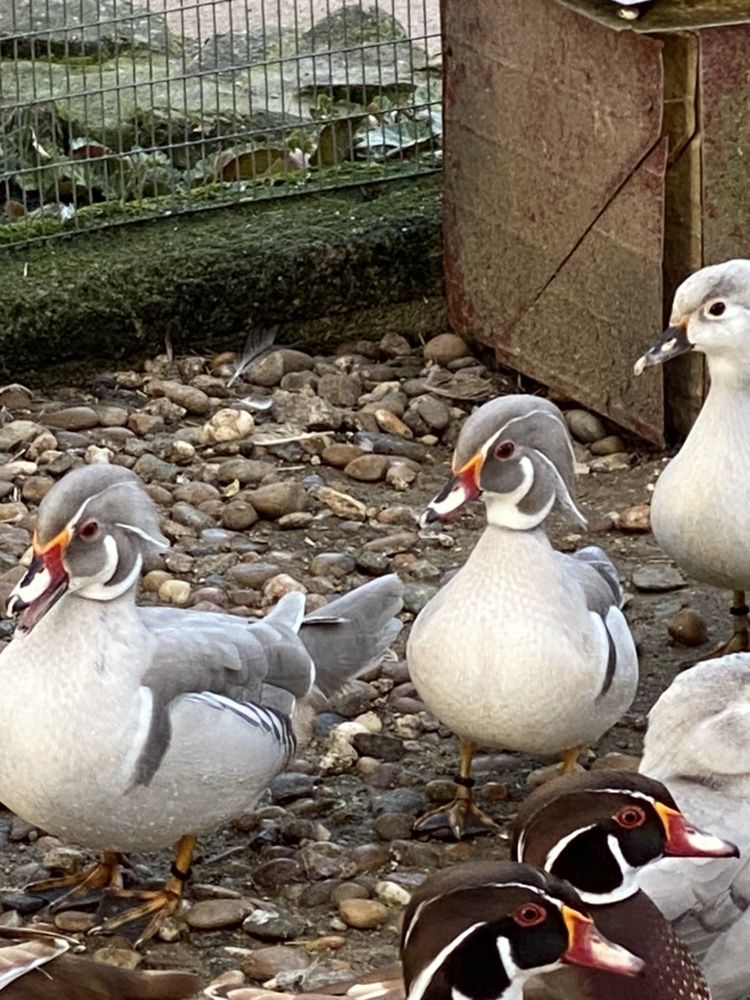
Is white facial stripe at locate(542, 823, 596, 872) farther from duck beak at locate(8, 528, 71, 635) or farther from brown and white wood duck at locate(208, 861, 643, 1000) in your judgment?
duck beak at locate(8, 528, 71, 635)

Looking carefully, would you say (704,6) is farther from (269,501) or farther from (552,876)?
(552,876)

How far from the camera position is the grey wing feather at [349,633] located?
4.89 metres

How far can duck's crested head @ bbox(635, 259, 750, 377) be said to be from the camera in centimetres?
535

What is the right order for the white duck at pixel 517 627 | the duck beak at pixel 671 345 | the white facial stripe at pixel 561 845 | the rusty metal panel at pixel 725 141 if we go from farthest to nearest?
the rusty metal panel at pixel 725 141
the duck beak at pixel 671 345
the white duck at pixel 517 627
the white facial stripe at pixel 561 845

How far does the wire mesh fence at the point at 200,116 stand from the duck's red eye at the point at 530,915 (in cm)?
418

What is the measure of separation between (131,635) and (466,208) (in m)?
3.04

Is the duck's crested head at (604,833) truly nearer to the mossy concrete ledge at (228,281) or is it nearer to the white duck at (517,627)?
the white duck at (517,627)

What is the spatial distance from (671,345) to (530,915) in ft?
7.90

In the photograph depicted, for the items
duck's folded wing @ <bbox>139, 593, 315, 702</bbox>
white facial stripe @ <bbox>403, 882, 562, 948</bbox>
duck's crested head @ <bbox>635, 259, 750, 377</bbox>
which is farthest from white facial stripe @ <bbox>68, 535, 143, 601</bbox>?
duck's crested head @ <bbox>635, 259, 750, 377</bbox>

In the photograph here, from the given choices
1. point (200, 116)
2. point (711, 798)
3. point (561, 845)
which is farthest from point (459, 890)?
point (200, 116)

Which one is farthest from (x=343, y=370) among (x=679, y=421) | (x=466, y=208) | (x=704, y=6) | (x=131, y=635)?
(x=131, y=635)

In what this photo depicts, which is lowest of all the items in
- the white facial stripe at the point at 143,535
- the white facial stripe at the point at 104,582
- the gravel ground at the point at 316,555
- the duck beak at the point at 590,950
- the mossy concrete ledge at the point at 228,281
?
the gravel ground at the point at 316,555

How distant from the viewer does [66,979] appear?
11.4ft

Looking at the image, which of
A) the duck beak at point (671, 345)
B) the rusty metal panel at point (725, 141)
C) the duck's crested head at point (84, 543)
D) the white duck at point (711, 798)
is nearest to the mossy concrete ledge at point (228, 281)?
the rusty metal panel at point (725, 141)
